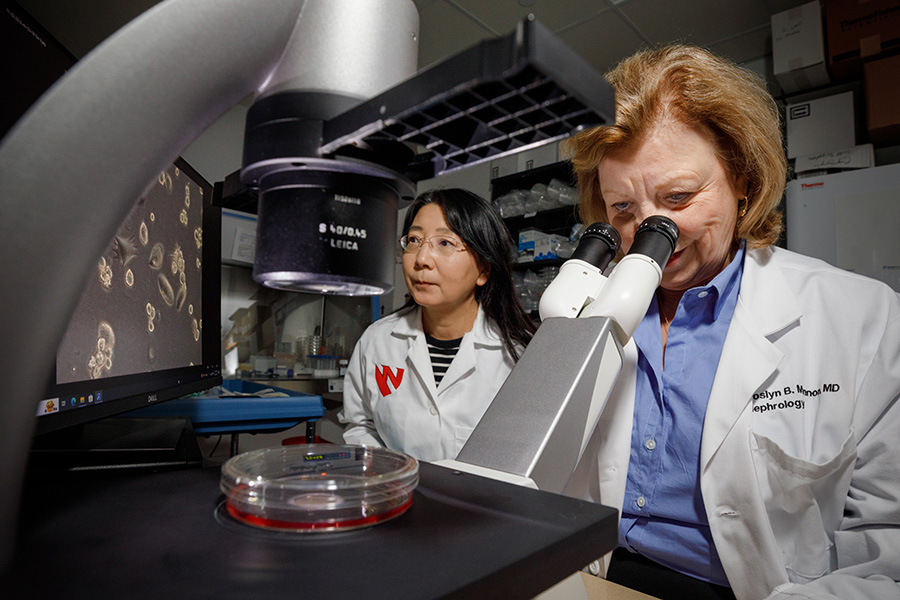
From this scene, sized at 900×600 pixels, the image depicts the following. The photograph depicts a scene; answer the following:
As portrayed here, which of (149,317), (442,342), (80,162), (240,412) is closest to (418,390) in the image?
(442,342)

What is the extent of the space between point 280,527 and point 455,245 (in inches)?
60.0

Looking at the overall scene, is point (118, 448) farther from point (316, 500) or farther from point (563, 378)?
point (563, 378)

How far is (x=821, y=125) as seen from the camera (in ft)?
9.25

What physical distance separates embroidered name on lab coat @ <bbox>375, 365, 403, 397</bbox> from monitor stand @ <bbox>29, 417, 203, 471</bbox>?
935mm

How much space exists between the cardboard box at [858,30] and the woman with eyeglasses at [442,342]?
85.8 inches

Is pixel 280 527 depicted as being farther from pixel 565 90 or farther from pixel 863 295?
pixel 863 295

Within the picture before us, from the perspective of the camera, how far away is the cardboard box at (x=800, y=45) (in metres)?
2.75

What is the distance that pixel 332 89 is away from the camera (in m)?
0.43

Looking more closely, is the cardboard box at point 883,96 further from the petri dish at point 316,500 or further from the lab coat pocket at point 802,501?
the petri dish at point 316,500

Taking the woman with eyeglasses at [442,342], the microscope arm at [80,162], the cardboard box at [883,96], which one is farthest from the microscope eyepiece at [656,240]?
the cardboard box at [883,96]

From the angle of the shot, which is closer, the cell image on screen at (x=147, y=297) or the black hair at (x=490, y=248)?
the cell image on screen at (x=147, y=297)

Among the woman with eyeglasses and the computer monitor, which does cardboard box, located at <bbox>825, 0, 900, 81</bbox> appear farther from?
the computer monitor

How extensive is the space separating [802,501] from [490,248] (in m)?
1.25

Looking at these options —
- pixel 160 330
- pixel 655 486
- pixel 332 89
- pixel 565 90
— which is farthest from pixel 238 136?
pixel 655 486
